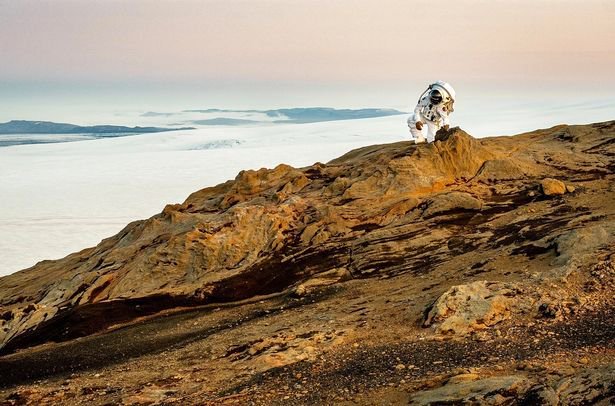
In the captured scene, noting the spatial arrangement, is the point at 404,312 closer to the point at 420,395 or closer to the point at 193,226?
the point at 420,395

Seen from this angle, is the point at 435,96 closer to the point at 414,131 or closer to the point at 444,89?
the point at 444,89

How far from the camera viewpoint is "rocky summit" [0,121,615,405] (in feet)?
36.0

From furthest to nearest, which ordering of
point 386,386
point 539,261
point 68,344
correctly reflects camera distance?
point 68,344 < point 539,261 < point 386,386

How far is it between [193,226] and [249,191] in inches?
167

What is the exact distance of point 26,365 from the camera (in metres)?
16.4

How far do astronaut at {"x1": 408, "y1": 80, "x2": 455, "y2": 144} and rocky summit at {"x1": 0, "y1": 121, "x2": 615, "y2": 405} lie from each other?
64cm

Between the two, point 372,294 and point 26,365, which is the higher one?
point 372,294

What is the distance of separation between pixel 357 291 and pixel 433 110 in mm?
11179

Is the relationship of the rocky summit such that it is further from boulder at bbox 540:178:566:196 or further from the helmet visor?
the helmet visor

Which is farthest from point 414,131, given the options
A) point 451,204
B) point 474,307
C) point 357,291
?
point 474,307

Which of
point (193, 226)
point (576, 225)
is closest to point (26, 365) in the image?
point (193, 226)

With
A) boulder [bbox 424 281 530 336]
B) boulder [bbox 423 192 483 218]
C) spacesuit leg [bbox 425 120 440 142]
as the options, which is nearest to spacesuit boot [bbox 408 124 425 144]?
spacesuit leg [bbox 425 120 440 142]

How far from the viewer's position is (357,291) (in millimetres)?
16734

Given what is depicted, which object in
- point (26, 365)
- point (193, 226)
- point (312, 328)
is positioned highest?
point (193, 226)
